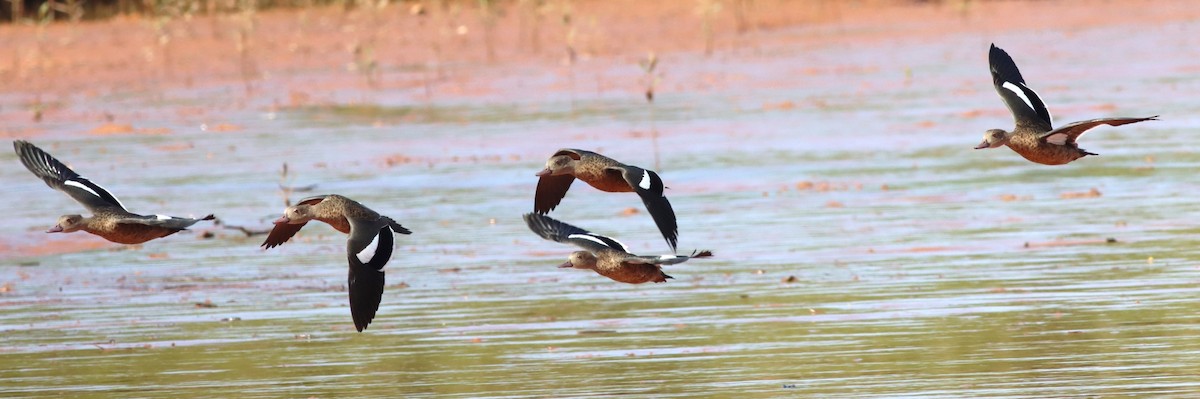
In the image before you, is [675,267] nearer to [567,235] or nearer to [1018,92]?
[1018,92]

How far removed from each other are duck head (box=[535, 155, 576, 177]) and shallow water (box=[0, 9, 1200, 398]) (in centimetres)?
93

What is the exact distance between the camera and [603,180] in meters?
9.60

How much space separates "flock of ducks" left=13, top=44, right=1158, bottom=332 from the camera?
9133 millimetres

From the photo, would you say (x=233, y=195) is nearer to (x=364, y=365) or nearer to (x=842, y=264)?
(x=842, y=264)

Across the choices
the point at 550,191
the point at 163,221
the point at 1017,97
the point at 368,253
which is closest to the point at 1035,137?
the point at 1017,97

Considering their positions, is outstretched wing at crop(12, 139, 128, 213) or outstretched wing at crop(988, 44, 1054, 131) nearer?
outstretched wing at crop(988, 44, 1054, 131)

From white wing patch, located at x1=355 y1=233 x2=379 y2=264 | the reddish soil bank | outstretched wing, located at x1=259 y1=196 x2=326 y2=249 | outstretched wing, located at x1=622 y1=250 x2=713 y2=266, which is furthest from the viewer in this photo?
the reddish soil bank

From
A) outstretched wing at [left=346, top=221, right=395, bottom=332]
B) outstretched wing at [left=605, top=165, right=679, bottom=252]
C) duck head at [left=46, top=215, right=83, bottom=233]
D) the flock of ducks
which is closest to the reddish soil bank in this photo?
duck head at [left=46, top=215, right=83, bottom=233]

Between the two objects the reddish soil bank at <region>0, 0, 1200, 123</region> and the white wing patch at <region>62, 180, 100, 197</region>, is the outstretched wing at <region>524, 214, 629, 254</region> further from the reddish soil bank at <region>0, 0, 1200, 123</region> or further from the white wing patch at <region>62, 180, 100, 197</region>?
the reddish soil bank at <region>0, 0, 1200, 123</region>

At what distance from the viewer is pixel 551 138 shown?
79.2 ft

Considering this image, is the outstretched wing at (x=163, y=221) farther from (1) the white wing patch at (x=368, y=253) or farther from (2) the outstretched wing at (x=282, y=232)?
(1) the white wing patch at (x=368, y=253)

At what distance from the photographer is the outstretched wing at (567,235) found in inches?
367

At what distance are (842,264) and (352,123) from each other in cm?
1482

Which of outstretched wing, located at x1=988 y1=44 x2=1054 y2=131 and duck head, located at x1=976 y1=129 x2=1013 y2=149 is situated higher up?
outstretched wing, located at x1=988 y1=44 x2=1054 y2=131
